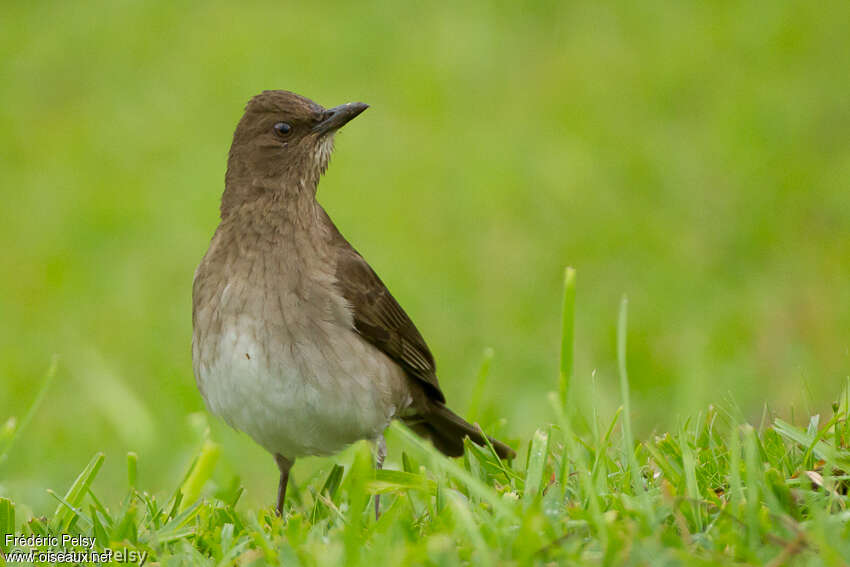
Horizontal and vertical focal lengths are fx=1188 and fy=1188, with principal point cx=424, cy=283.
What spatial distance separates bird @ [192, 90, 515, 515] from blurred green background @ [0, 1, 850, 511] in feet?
6.48

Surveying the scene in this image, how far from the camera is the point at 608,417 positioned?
7668 mm

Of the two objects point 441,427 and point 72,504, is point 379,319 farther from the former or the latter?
point 72,504

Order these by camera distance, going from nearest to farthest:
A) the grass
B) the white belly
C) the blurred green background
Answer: the grass → the white belly → the blurred green background

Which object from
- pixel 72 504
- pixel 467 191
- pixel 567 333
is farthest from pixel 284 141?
pixel 467 191

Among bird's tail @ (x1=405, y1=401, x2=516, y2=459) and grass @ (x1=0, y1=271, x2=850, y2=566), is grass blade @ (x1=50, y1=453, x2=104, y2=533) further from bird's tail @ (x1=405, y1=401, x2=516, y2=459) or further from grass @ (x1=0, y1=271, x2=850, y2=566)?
bird's tail @ (x1=405, y1=401, x2=516, y2=459)

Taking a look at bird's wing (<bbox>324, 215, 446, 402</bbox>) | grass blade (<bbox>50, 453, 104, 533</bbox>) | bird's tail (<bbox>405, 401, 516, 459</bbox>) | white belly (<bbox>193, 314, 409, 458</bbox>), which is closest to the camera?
grass blade (<bbox>50, 453, 104, 533</bbox>)

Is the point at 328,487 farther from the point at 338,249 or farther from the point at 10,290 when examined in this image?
the point at 10,290

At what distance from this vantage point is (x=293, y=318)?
16.1ft

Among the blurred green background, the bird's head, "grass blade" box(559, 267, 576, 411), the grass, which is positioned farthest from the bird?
the blurred green background

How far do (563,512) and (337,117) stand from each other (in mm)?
2244

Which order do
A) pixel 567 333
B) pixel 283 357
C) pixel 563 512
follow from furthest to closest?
pixel 283 357 → pixel 567 333 → pixel 563 512

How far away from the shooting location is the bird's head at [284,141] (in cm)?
528

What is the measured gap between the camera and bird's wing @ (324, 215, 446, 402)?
5.22 metres

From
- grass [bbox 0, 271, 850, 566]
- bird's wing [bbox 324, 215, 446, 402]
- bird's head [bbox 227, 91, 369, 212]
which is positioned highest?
bird's head [bbox 227, 91, 369, 212]
